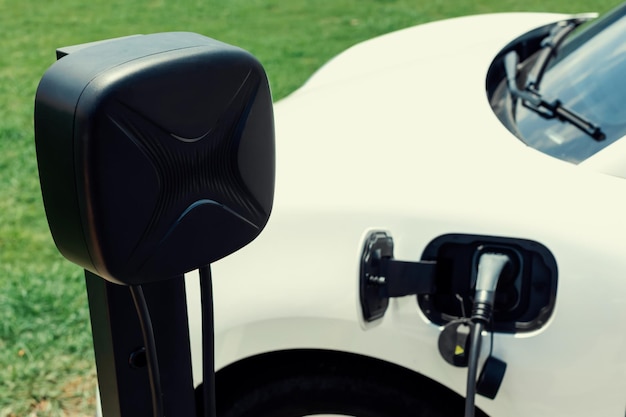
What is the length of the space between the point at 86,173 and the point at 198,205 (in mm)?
164

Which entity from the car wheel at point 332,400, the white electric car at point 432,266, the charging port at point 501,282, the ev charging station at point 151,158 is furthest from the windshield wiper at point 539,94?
the ev charging station at point 151,158

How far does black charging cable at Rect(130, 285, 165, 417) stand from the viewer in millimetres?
1146

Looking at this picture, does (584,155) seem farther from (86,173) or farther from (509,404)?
(86,173)

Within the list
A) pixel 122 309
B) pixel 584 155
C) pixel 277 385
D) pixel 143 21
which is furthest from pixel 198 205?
pixel 143 21

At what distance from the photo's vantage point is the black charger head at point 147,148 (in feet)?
3.19

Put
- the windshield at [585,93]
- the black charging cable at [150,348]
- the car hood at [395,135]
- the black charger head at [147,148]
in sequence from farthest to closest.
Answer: the windshield at [585,93]
the car hood at [395,135]
the black charging cable at [150,348]
the black charger head at [147,148]

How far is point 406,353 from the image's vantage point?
166 cm

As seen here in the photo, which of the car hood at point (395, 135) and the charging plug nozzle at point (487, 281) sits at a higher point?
the car hood at point (395, 135)

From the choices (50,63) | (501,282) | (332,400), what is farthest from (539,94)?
(50,63)

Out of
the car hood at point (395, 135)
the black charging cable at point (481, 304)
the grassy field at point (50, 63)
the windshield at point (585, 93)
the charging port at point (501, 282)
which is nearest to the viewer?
the black charging cable at point (481, 304)

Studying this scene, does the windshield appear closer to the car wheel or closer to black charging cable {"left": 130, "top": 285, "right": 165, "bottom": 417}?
the car wheel

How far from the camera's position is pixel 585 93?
6.75 ft

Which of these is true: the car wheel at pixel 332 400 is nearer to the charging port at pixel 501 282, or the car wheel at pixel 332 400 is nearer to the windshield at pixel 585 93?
the charging port at pixel 501 282

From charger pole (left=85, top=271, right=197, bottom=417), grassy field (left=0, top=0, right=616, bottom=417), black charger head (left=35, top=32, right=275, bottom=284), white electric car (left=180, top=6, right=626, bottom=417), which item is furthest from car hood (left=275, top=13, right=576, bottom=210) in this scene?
grassy field (left=0, top=0, right=616, bottom=417)
